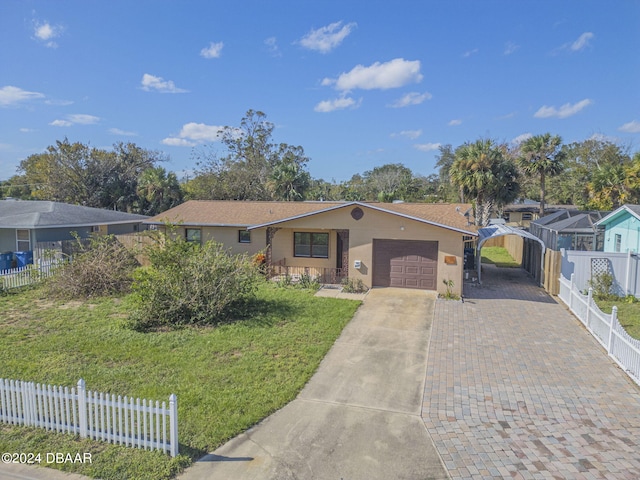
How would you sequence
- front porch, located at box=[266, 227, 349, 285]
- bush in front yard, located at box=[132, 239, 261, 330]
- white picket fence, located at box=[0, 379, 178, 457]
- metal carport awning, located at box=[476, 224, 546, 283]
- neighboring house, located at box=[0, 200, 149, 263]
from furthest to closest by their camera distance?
neighboring house, located at box=[0, 200, 149, 263]
front porch, located at box=[266, 227, 349, 285]
metal carport awning, located at box=[476, 224, 546, 283]
bush in front yard, located at box=[132, 239, 261, 330]
white picket fence, located at box=[0, 379, 178, 457]

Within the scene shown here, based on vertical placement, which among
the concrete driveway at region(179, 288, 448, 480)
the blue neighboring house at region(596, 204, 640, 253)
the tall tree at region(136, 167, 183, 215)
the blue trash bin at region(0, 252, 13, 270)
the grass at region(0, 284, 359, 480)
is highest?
the tall tree at region(136, 167, 183, 215)

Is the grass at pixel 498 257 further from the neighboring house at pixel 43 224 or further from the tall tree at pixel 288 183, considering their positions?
the neighboring house at pixel 43 224

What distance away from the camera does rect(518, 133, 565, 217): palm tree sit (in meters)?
36.3

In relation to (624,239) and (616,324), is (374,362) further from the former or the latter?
(624,239)

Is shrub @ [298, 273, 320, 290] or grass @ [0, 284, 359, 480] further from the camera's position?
shrub @ [298, 273, 320, 290]

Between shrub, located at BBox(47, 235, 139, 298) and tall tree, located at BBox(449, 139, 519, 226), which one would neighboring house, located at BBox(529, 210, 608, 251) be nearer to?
tall tree, located at BBox(449, 139, 519, 226)

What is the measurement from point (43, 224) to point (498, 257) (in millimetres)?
28162

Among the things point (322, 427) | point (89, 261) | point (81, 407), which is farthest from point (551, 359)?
point (89, 261)

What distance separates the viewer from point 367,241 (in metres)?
17.7

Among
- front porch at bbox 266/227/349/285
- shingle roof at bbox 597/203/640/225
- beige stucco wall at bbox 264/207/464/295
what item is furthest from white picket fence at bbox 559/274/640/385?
front porch at bbox 266/227/349/285

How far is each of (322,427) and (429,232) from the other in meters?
11.4

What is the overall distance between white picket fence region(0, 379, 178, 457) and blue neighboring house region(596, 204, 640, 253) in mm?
18331

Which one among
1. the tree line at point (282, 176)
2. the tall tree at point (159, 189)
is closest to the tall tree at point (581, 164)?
the tree line at point (282, 176)

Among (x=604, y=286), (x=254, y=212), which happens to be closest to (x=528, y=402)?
(x=604, y=286)
